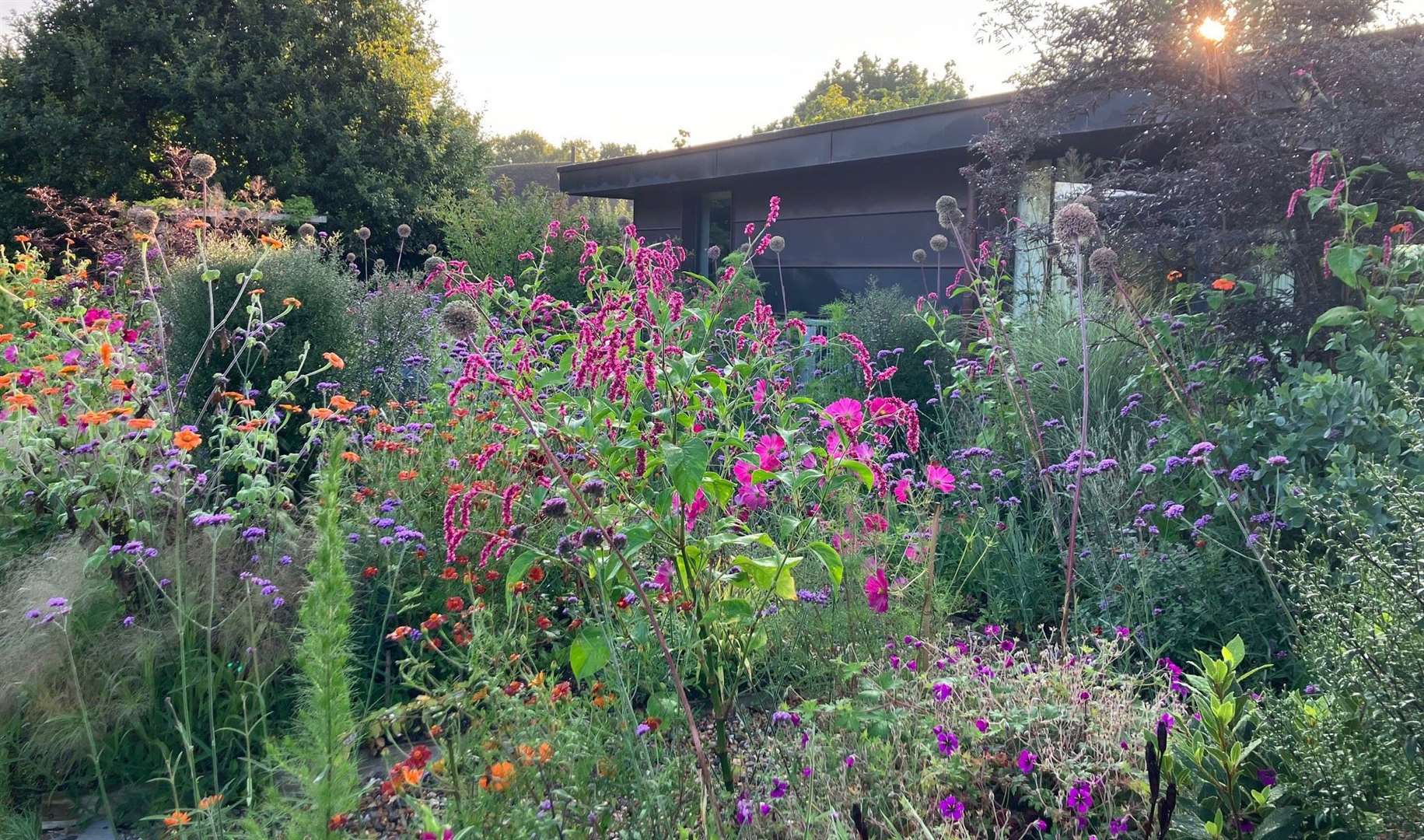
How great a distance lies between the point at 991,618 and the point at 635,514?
5.37ft

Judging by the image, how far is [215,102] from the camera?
1650 cm

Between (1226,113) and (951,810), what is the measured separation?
469 cm

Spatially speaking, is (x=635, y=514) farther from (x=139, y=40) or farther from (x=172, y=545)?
(x=139, y=40)

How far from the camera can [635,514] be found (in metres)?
2.47

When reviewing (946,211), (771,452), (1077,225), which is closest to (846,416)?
(771,452)

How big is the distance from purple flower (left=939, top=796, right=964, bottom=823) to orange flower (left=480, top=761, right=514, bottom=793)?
81 cm

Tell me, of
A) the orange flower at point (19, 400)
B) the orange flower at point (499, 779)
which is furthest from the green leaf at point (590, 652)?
the orange flower at point (19, 400)

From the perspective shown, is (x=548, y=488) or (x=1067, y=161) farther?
(x=1067, y=161)

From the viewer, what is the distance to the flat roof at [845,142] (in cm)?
626

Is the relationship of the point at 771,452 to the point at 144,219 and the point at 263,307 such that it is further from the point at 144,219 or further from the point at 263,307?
the point at 263,307

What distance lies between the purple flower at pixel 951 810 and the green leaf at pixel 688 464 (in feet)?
2.43

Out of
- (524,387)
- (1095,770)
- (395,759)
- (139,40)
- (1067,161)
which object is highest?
(139,40)

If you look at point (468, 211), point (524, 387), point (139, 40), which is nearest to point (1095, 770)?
point (524, 387)

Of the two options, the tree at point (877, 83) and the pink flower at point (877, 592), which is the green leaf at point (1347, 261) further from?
the tree at point (877, 83)
